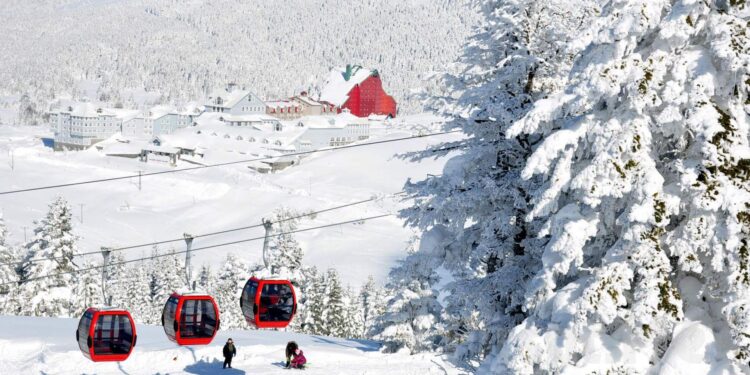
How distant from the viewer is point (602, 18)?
400 inches

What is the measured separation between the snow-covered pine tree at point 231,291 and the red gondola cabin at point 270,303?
3368 centimetres

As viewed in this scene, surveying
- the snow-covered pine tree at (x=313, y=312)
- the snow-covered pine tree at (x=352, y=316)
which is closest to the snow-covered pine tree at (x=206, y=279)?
the snow-covered pine tree at (x=352, y=316)

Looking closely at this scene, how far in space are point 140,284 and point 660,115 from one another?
2428 inches

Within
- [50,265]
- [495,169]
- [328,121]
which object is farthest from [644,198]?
[328,121]

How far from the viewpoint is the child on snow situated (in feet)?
88.9

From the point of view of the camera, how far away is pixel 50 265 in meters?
47.2

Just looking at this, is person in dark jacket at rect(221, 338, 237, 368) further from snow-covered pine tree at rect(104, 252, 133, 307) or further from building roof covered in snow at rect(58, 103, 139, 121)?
building roof covered in snow at rect(58, 103, 139, 121)

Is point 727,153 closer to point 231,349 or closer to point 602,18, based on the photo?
point 602,18

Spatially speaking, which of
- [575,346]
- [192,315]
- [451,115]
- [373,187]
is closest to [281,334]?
[192,315]

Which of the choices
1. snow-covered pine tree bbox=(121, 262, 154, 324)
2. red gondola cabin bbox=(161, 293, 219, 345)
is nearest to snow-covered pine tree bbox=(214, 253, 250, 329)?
snow-covered pine tree bbox=(121, 262, 154, 324)

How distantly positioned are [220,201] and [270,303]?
91.2 m

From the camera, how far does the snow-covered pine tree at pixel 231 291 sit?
2438 inches

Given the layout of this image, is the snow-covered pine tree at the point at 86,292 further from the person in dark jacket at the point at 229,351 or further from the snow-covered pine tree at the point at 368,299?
the person in dark jacket at the point at 229,351

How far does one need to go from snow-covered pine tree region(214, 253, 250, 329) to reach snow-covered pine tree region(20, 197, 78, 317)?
12661 millimetres
